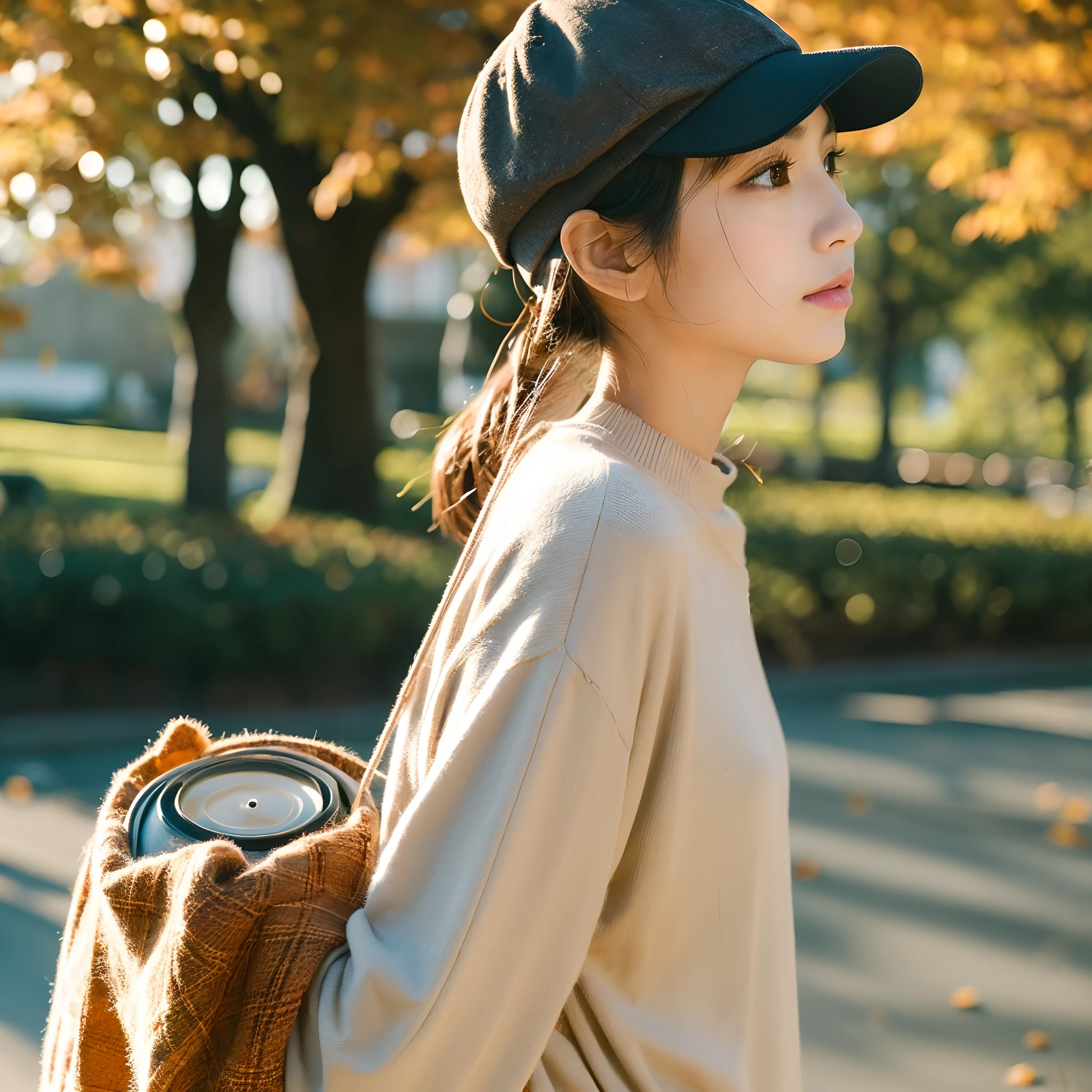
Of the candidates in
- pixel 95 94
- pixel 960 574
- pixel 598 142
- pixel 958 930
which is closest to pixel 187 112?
pixel 95 94

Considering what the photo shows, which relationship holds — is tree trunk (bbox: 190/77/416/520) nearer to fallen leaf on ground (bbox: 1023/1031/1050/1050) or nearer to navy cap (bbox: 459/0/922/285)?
fallen leaf on ground (bbox: 1023/1031/1050/1050)

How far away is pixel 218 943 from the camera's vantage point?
3.60ft

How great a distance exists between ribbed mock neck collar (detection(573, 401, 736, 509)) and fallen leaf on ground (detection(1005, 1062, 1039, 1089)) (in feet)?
10.5

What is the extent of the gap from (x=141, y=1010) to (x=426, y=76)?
7496mm

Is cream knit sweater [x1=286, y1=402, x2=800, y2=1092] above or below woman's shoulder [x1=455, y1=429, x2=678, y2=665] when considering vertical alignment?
below

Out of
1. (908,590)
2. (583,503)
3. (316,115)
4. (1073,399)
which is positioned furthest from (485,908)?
(1073,399)

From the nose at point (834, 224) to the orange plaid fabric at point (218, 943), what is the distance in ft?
2.64

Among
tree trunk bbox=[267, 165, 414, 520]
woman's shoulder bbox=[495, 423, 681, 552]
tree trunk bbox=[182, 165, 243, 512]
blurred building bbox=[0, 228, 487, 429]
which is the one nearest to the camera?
woman's shoulder bbox=[495, 423, 681, 552]

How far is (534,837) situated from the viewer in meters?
1.07

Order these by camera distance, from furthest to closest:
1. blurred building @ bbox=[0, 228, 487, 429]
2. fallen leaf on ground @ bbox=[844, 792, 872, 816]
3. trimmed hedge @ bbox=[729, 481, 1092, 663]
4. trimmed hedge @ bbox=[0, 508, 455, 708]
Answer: blurred building @ bbox=[0, 228, 487, 429] < trimmed hedge @ bbox=[729, 481, 1092, 663] < trimmed hedge @ bbox=[0, 508, 455, 708] < fallen leaf on ground @ bbox=[844, 792, 872, 816]

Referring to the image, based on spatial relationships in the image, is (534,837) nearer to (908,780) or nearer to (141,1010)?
(141,1010)

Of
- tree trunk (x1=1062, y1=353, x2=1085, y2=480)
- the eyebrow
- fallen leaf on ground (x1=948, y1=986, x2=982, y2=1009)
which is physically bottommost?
tree trunk (x1=1062, y1=353, x2=1085, y2=480)

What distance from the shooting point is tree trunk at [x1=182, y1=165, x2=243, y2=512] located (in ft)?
39.5

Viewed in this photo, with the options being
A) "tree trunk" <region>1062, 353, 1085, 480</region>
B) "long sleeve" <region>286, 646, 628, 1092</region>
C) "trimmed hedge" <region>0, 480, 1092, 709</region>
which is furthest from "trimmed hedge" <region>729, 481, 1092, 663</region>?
"tree trunk" <region>1062, 353, 1085, 480</region>
